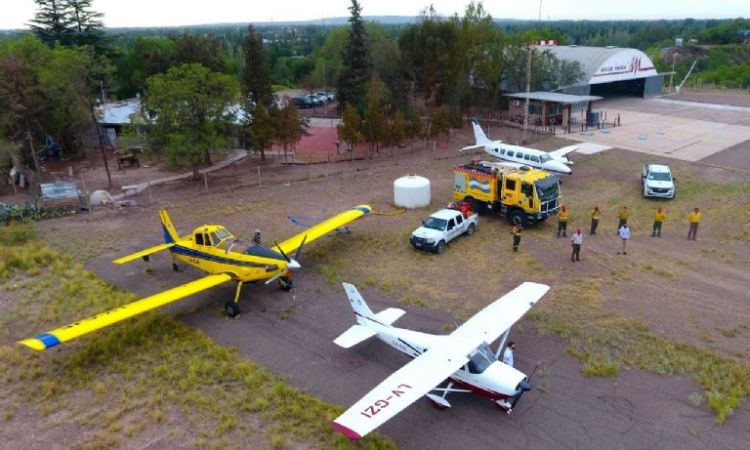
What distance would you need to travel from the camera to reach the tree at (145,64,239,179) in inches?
1203

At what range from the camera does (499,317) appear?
43.7ft

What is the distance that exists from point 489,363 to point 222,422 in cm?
632

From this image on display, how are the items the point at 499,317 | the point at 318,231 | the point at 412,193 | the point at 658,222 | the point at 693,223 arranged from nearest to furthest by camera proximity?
the point at 499,317 < the point at 318,231 < the point at 693,223 < the point at 658,222 < the point at 412,193

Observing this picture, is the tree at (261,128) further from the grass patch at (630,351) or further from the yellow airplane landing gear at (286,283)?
the grass patch at (630,351)

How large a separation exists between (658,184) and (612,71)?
3448cm

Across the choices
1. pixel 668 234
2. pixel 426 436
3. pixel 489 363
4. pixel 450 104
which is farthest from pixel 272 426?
pixel 450 104

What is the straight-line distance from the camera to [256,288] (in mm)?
18250

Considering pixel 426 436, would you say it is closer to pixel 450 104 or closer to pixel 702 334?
pixel 702 334

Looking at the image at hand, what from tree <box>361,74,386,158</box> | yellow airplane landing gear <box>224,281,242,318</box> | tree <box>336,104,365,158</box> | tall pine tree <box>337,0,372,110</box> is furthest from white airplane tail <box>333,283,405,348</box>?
tall pine tree <box>337,0,372,110</box>

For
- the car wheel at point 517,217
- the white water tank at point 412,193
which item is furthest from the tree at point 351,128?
the car wheel at point 517,217

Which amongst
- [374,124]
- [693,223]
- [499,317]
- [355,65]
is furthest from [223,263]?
[355,65]

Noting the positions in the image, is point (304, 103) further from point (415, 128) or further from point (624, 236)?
point (624, 236)

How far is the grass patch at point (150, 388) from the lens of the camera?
38.0ft

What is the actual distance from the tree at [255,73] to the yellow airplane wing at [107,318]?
26105 millimetres
